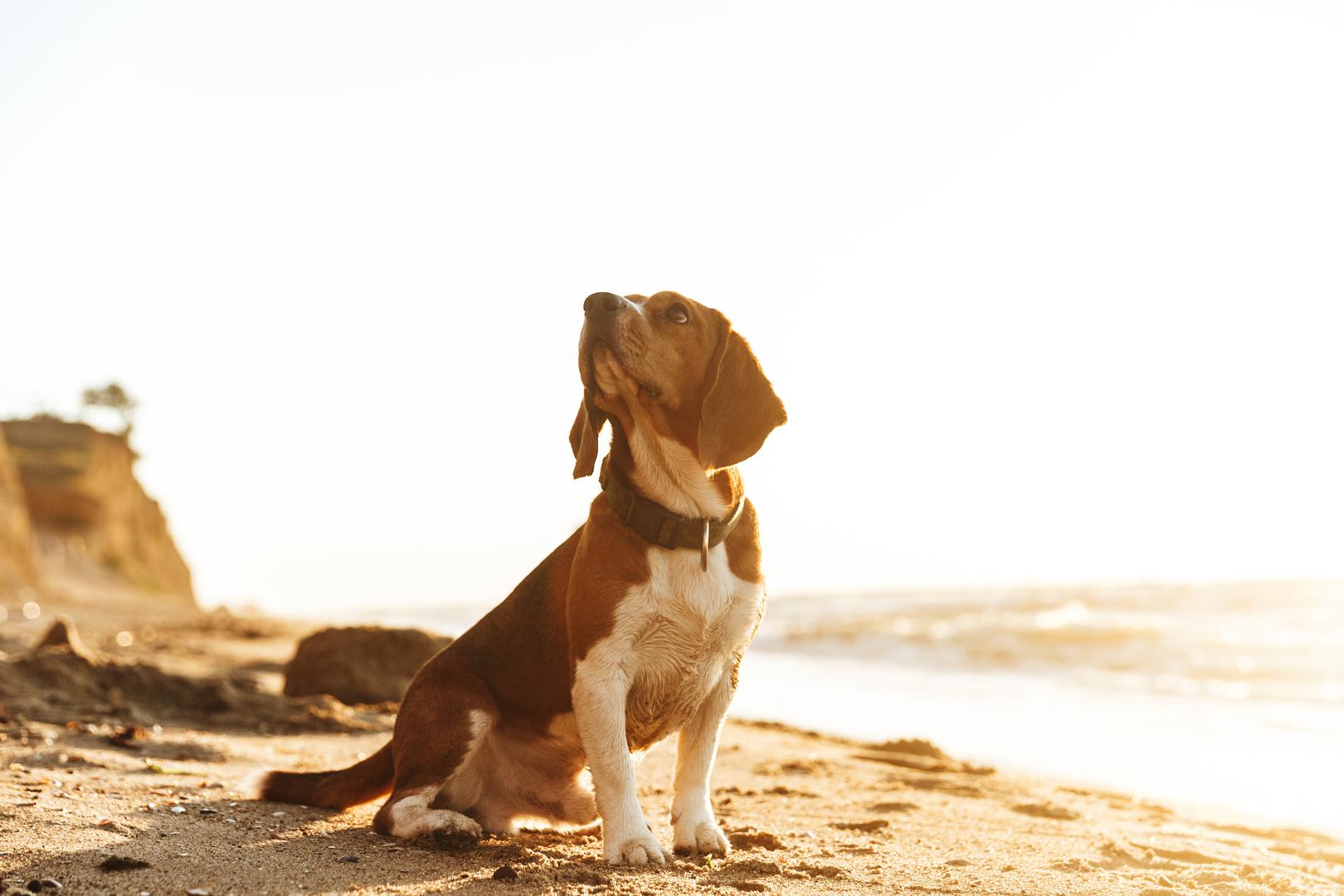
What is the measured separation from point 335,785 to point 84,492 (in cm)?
3751

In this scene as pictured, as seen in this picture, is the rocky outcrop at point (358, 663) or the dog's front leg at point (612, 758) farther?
the rocky outcrop at point (358, 663)

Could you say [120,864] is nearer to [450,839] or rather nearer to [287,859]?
[287,859]

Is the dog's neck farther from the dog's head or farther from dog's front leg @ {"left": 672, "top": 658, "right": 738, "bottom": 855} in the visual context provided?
dog's front leg @ {"left": 672, "top": 658, "right": 738, "bottom": 855}

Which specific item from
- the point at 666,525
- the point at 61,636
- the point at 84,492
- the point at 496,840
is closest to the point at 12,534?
the point at 84,492

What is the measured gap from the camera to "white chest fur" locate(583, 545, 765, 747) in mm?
3982

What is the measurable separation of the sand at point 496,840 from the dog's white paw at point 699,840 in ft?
0.19

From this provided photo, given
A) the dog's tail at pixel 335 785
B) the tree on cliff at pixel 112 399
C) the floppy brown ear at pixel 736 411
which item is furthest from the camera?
the tree on cliff at pixel 112 399

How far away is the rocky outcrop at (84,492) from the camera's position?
1471 inches

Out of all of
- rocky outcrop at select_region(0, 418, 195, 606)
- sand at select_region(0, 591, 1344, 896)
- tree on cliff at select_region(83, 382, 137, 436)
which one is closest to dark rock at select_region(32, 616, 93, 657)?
sand at select_region(0, 591, 1344, 896)

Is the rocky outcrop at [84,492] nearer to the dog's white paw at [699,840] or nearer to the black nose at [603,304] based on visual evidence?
the dog's white paw at [699,840]

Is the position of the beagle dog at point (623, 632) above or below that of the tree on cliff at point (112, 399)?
below

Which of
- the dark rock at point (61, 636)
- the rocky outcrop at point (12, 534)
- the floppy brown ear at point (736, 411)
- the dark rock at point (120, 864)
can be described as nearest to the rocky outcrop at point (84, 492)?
the rocky outcrop at point (12, 534)

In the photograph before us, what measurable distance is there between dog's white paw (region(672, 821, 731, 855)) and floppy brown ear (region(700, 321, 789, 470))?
1.34 meters

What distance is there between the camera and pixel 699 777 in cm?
435
